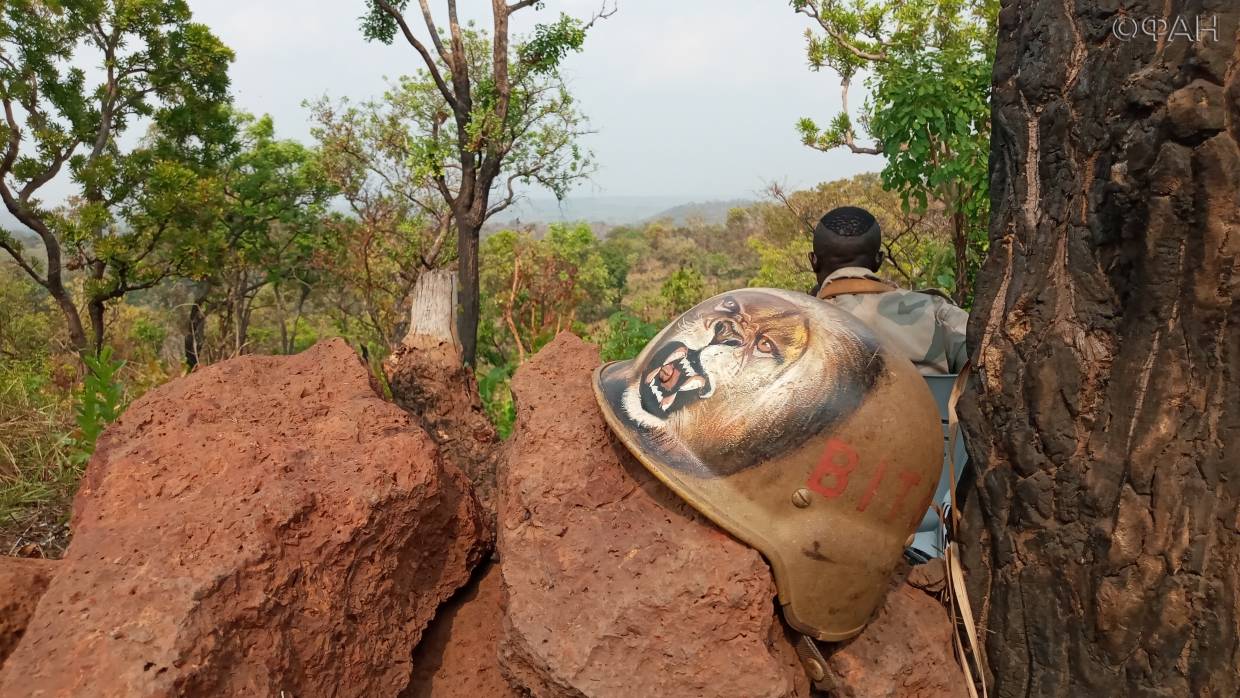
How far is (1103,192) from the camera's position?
1.46 meters

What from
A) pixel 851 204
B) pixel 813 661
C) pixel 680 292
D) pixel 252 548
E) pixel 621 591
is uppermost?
pixel 252 548

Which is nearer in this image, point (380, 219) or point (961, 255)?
point (961, 255)

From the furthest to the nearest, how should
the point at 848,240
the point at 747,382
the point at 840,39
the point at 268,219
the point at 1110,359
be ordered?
the point at 268,219, the point at 840,39, the point at 848,240, the point at 747,382, the point at 1110,359

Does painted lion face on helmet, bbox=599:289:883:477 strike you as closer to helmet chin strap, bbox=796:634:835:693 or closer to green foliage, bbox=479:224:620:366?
helmet chin strap, bbox=796:634:835:693

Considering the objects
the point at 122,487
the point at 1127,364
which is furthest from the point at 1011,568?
the point at 122,487

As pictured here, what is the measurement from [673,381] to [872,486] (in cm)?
49

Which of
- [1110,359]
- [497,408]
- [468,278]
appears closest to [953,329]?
Answer: [1110,359]

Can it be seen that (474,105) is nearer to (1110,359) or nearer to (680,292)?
(680,292)

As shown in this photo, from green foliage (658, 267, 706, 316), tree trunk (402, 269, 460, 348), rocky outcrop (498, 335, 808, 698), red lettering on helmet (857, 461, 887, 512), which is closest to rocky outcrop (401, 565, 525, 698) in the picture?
rocky outcrop (498, 335, 808, 698)

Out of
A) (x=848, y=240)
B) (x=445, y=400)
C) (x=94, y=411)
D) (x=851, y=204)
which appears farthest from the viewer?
(x=851, y=204)

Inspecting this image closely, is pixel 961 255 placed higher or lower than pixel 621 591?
lower

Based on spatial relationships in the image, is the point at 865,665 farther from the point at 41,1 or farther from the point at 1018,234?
the point at 41,1

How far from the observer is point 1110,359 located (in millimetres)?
1509

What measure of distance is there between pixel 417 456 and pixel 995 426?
4.58 feet
